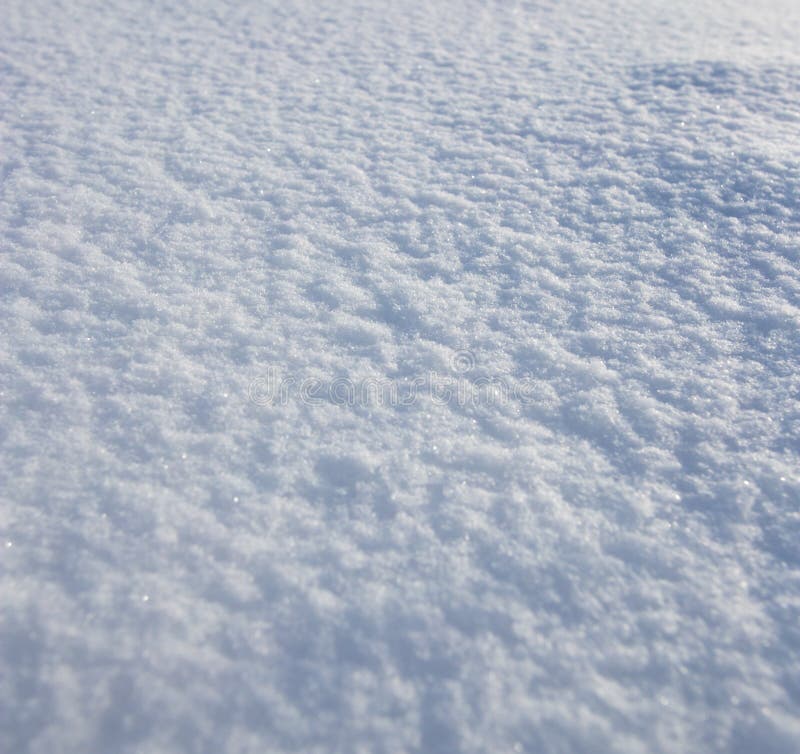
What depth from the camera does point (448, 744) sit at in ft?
3.12

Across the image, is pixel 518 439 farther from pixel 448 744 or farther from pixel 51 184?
pixel 51 184

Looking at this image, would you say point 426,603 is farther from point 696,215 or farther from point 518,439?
point 696,215

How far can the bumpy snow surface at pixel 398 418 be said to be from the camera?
3.31 feet

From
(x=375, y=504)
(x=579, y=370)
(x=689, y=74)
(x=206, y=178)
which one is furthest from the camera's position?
(x=689, y=74)

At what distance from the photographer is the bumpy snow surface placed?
1.01m

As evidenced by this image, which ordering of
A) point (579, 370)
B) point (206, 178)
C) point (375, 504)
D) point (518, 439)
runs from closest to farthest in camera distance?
point (375, 504)
point (518, 439)
point (579, 370)
point (206, 178)

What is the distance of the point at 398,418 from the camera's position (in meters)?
1.39

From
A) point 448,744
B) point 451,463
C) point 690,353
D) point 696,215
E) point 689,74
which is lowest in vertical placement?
point 448,744

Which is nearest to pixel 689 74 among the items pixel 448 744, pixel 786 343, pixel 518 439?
pixel 786 343

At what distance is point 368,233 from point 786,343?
109 centimetres

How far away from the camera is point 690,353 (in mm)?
1537

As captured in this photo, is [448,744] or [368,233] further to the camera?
[368,233]

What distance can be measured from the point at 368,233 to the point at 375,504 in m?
0.89

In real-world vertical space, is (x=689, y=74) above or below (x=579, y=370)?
above
